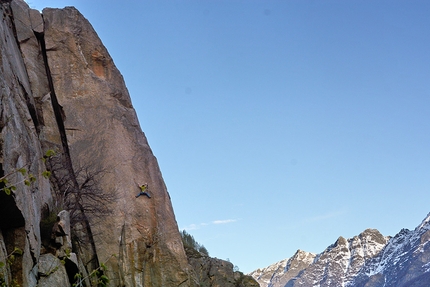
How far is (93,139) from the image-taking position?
74.8 ft

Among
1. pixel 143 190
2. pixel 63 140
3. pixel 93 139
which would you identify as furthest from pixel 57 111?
pixel 143 190

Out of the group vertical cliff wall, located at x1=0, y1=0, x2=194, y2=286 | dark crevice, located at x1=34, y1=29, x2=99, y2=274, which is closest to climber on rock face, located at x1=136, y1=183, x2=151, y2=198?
vertical cliff wall, located at x1=0, y1=0, x2=194, y2=286

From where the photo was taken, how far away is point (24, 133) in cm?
1438

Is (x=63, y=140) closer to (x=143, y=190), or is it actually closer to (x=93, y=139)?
(x=93, y=139)

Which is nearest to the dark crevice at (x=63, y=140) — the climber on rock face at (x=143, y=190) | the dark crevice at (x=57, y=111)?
the dark crevice at (x=57, y=111)

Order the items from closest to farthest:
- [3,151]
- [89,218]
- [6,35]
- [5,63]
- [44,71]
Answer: [3,151]
[5,63]
[6,35]
[89,218]
[44,71]

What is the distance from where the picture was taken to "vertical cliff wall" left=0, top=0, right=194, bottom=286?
794 inches

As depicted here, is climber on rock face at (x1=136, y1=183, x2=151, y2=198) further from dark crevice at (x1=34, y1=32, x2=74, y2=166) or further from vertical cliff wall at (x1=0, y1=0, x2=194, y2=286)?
dark crevice at (x1=34, y1=32, x2=74, y2=166)

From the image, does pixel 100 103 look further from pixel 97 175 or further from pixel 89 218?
pixel 89 218

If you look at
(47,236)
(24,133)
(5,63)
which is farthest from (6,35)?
(47,236)

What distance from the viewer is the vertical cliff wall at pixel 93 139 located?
66.2ft

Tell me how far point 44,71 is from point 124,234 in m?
7.75

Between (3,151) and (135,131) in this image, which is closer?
(3,151)

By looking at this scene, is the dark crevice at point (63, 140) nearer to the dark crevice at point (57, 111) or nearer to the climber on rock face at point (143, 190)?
the dark crevice at point (57, 111)
